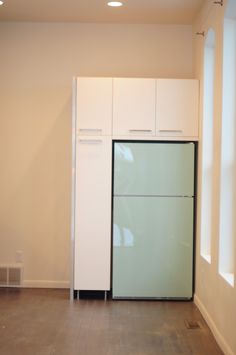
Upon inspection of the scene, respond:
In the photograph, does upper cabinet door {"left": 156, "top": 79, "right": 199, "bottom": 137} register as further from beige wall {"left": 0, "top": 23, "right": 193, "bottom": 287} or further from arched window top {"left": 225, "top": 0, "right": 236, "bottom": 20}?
arched window top {"left": 225, "top": 0, "right": 236, "bottom": 20}

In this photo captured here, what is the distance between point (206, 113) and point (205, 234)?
1143 millimetres

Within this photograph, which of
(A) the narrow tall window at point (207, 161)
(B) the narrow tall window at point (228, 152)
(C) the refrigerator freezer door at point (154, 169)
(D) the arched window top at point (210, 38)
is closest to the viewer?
(B) the narrow tall window at point (228, 152)

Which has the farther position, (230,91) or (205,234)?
(205,234)

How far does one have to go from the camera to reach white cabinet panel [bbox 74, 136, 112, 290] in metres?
5.36

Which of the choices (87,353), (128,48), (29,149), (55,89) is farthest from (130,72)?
(87,353)

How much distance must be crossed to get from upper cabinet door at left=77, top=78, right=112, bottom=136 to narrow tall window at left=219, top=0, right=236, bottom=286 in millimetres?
1473

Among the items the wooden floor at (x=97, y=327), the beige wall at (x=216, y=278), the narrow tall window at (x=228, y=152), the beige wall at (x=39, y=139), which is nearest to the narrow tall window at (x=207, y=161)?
the beige wall at (x=216, y=278)

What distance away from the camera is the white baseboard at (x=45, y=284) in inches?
234

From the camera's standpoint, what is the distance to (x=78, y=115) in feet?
17.6

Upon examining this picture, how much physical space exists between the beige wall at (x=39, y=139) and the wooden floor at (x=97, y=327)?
608mm

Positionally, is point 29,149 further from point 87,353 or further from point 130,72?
point 87,353

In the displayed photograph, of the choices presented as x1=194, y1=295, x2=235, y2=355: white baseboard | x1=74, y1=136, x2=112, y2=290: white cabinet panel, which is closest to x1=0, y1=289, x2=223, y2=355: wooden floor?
x1=194, y1=295, x2=235, y2=355: white baseboard

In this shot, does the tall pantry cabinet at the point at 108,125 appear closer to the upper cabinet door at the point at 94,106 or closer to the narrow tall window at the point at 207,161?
the upper cabinet door at the point at 94,106

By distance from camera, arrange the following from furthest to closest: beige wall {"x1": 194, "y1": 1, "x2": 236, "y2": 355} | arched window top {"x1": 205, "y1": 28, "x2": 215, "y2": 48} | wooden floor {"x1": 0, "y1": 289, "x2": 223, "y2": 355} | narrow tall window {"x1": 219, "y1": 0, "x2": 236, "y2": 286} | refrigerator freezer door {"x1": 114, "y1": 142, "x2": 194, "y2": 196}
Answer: refrigerator freezer door {"x1": 114, "y1": 142, "x2": 194, "y2": 196} < arched window top {"x1": 205, "y1": 28, "x2": 215, "y2": 48} < narrow tall window {"x1": 219, "y1": 0, "x2": 236, "y2": 286} < wooden floor {"x1": 0, "y1": 289, "x2": 223, "y2": 355} < beige wall {"x1": 194, "y1": 1, "x2": 236, "y2": 355}
